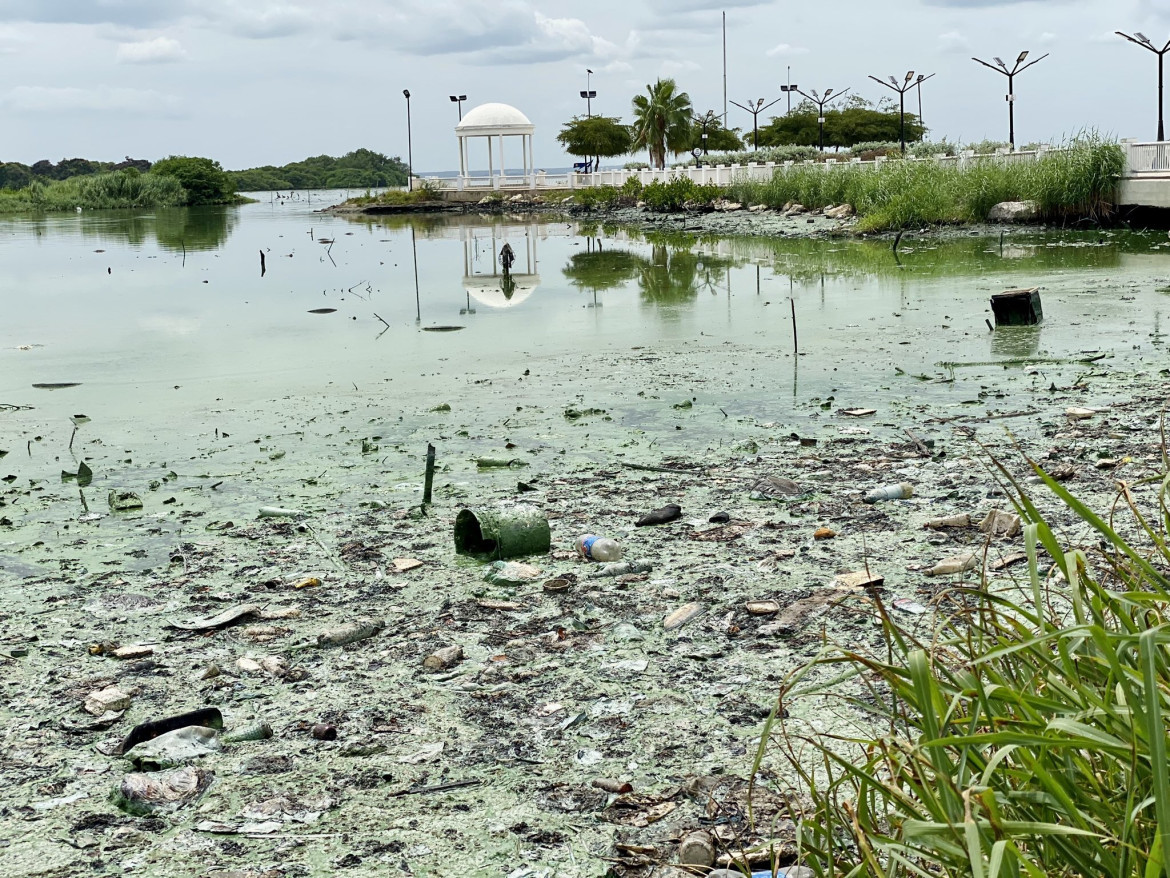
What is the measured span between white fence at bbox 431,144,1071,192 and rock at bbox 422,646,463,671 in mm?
19452

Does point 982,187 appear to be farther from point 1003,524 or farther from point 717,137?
point 717,137

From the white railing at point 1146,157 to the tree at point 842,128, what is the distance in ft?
152

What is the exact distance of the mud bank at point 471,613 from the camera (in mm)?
2547

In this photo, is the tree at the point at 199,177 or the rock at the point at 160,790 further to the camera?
the tree at the point at 199,177

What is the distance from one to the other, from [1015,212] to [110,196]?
53855 mm

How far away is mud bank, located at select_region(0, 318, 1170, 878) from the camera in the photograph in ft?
8.36

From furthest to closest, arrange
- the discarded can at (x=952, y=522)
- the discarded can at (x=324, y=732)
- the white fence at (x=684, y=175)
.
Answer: the white fence at (x=684, y=175)
the discarded can at (x=952, y=522)
the discarded can at (x=324, y=732)

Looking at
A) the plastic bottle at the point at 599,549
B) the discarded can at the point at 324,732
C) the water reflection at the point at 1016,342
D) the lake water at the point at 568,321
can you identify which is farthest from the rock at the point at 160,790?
the water reflection at the point at 1016,342

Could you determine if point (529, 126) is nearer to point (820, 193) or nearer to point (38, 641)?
point (820, 193)

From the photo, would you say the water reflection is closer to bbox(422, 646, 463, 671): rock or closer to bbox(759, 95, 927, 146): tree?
bbox(422, 646, 463, 671): rock

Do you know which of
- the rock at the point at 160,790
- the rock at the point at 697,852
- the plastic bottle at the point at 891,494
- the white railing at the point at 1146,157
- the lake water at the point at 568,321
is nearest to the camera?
the rock at the point at 697,852

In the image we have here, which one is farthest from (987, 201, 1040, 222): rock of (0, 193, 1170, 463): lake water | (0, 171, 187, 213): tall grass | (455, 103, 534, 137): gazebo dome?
(0, 171, 187, 213): tall grass

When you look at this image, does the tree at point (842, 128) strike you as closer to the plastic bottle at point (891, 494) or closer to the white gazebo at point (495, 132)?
the white gazebo at point (495, 132)

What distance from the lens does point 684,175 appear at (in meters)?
37.5
